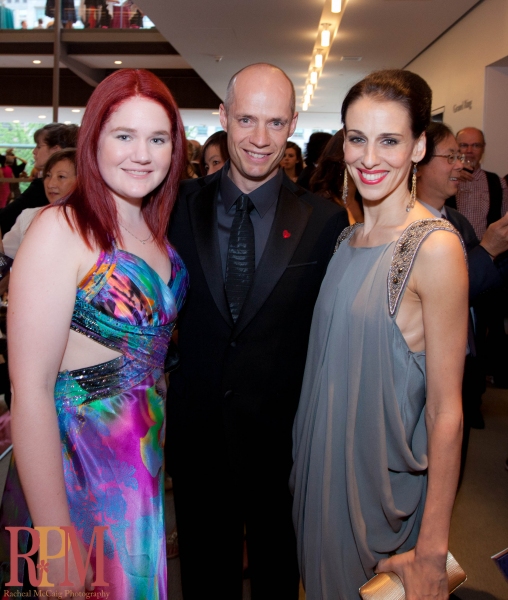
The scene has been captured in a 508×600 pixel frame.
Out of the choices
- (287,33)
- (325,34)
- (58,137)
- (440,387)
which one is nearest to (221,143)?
(58,137)

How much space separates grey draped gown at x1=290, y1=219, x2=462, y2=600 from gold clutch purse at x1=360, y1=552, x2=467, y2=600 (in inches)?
3.8

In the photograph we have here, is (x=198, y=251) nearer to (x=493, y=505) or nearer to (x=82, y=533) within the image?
(x=82, y=533)

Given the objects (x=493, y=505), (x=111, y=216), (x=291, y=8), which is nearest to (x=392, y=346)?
(x=111, y=216)

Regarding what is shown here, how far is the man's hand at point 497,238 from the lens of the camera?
6.19ft

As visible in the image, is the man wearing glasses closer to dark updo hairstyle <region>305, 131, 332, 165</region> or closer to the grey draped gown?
dark updo hairstyle <region>305, 131, 332, 165</region>

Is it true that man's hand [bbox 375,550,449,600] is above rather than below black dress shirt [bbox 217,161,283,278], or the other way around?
below

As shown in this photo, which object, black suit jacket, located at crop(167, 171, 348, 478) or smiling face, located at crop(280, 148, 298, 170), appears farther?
smiling face, located at crop(280, 148, 298, 170)

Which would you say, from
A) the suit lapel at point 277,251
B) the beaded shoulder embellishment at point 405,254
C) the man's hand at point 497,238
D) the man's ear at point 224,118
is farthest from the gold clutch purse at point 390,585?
the man's ear at point 224,118

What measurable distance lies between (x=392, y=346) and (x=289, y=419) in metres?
0.60

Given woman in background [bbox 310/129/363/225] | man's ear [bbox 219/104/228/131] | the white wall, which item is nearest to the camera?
man's ear [bbox 219/104/228/131]

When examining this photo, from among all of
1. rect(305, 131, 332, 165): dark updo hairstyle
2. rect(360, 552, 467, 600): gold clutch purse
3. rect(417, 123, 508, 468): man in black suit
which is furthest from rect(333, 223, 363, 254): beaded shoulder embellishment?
rect(305, 131, 332, 165): dark updo hairstyle

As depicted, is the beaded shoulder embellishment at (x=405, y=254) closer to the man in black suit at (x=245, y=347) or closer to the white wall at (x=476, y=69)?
the man in black suit at (x=245, y=347)

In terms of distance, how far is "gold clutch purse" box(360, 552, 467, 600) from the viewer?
1312 mm

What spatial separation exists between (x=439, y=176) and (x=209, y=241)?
5.31 feet
